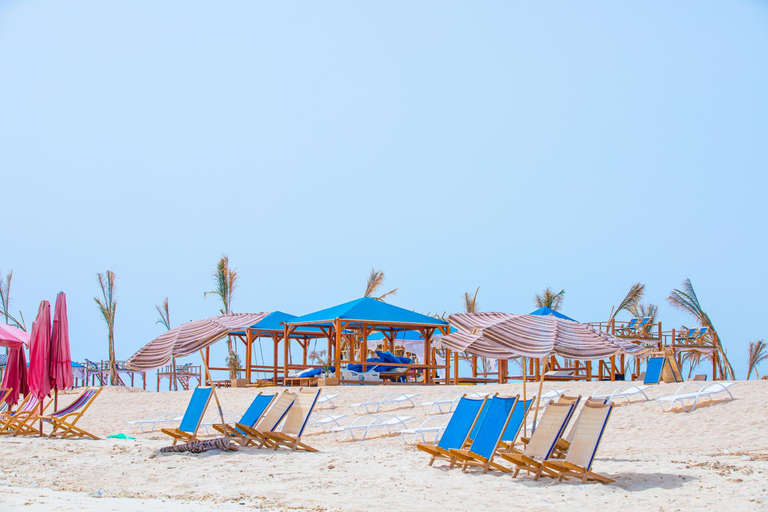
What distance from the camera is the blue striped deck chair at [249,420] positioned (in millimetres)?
9008

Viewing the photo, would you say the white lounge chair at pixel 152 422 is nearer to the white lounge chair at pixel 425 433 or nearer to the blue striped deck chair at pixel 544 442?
the white lounge chair at pixel 425 433

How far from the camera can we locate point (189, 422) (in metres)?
9.29

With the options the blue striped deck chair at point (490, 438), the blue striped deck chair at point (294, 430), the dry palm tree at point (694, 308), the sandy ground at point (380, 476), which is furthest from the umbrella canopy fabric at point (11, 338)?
the dry palm tree at point (694, 308)

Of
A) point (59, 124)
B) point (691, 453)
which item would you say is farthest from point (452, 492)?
point (59, 124)

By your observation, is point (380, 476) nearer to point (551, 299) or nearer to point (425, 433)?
point (425, 433)

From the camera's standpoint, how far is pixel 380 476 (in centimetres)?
696

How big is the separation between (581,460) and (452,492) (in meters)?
1.09

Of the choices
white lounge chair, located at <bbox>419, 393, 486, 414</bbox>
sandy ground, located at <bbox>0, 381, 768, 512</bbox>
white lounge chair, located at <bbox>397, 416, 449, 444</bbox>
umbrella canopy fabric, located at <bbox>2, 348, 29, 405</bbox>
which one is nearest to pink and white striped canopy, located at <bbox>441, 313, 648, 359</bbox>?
white lounge chair, located at <bbox>419, 393, 486, 414</bbox>

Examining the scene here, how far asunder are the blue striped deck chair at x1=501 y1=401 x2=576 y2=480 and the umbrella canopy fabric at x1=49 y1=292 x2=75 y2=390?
6.96 meters

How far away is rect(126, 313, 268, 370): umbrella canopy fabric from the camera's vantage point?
19.6 meters

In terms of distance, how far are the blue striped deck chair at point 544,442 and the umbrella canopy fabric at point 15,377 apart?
8.51 metres

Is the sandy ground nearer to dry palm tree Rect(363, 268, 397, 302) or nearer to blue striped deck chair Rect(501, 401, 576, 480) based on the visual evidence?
blue striped deck chair Rect(501, 401, 576, 480)

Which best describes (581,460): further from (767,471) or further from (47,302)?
(47,302)

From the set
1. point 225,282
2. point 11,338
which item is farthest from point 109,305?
point 11,338
